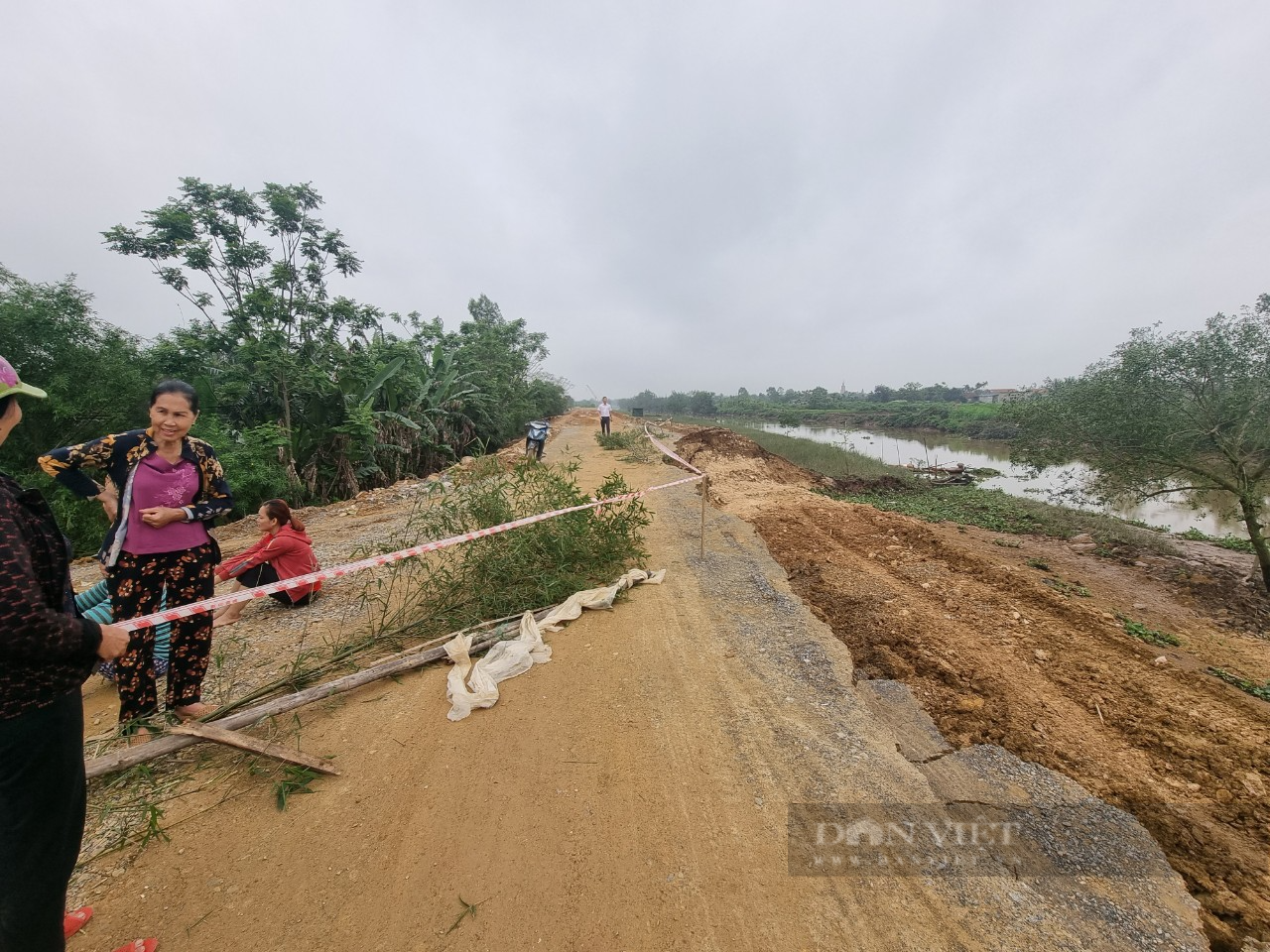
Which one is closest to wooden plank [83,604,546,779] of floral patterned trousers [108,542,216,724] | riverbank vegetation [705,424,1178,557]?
floral patterned trousers [108,542,216,724]

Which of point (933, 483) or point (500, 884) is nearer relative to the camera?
point (500, 884)

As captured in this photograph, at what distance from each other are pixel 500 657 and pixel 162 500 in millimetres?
2002

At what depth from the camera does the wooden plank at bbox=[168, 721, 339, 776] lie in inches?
86.3

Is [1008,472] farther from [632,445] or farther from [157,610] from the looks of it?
[157,610]

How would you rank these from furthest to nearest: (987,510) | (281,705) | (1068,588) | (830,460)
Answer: (830,460), (987,510), (1068,588), (281,705)

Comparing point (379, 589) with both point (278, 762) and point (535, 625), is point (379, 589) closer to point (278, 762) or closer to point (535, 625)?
point (535, 625)

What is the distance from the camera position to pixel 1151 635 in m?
3.80

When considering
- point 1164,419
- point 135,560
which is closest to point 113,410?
point 135,560

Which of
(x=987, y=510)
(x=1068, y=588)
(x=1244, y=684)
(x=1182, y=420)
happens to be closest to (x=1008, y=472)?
(x=987, y=510)

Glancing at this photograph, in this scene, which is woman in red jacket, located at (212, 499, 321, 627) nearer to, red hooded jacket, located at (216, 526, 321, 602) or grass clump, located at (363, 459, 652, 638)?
red hooded jacket, located at (216, 526, 321, 602)

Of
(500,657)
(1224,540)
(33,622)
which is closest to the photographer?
(33,622)

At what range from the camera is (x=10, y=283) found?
265 inches

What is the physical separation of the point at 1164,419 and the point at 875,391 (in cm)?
6634

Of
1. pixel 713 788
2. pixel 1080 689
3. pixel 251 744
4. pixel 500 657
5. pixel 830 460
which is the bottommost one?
pixel 1080 689
